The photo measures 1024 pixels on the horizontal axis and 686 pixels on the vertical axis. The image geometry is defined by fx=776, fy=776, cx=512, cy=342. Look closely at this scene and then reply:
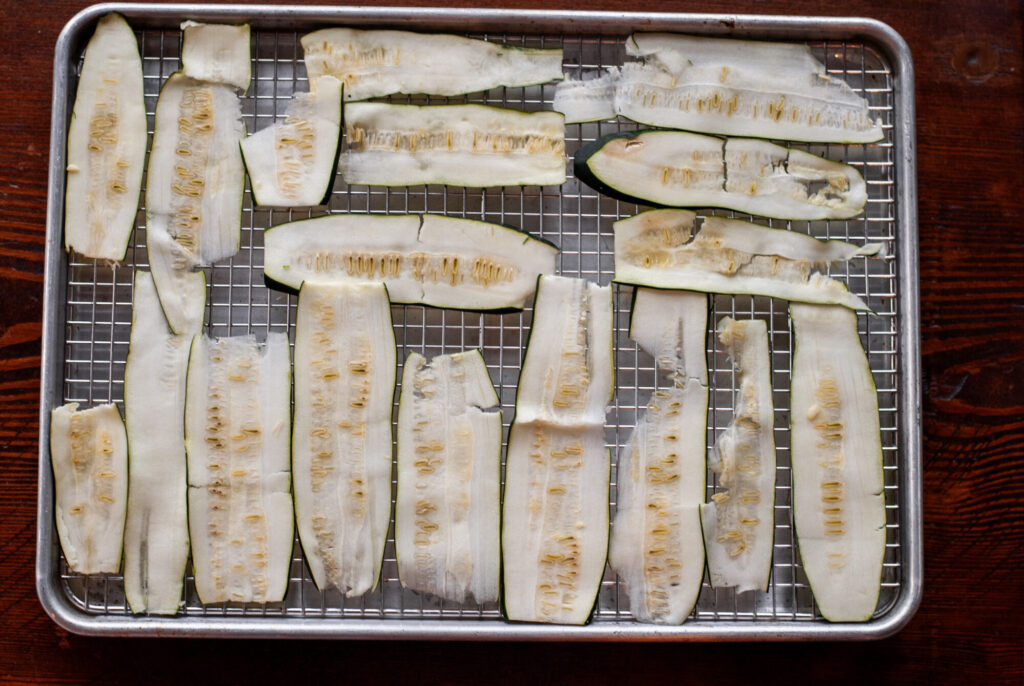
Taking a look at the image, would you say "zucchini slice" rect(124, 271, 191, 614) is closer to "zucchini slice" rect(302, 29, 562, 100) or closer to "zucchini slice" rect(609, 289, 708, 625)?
"zucchini slice" rect(302, 29, 562, 100)

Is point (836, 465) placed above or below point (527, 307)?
below

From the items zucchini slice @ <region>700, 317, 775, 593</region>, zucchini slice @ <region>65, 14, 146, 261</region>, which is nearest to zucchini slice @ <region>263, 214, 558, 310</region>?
zucchini slice @ <region>65, 14, 146, 261</region>

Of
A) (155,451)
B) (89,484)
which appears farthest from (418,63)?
(89,484)

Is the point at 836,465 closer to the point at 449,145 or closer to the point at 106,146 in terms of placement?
the point at 449,145

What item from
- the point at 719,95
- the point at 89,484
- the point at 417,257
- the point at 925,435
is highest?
the point at 719,95

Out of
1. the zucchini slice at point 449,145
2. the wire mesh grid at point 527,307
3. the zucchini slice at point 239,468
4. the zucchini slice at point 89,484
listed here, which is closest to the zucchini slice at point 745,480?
the wire mesh grid at point 527,307

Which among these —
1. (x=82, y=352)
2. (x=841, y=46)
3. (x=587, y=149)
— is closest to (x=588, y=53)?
(x=587, y=149)

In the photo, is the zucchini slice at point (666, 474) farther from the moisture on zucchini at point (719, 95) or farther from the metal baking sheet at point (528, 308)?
the moisture on zucchini at point (719, 95)

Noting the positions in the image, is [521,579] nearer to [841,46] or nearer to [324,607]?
[324,607]
